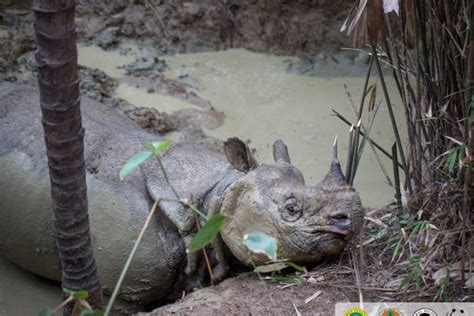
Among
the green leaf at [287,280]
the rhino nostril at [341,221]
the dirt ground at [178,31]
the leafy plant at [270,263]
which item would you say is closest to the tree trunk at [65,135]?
the leafy plant at [270,263]

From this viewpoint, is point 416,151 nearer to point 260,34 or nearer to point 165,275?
point 165,275

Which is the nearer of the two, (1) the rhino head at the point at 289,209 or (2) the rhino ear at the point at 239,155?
(1) the rhino head at the point at 289,209

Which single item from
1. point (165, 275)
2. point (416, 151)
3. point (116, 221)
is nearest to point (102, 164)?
point (116, 221)

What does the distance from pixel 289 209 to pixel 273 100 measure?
2.81m

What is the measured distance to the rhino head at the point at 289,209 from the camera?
3535mm

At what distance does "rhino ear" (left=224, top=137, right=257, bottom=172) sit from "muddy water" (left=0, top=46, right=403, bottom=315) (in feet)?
4.79

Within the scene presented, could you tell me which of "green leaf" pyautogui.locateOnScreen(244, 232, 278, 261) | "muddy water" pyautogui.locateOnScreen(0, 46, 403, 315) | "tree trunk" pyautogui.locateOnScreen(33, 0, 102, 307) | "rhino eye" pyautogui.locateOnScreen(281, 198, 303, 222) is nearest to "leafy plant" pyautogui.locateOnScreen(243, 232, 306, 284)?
"green leaf" pyautogui.locateOnScreen(244, 232, 278, 261)

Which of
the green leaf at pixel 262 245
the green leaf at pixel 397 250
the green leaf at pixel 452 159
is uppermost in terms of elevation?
the green leaf at pixel 452 159

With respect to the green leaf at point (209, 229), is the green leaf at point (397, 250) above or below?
below

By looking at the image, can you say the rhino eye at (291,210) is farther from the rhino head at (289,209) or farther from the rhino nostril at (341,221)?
the rhino nostril at (341,221)

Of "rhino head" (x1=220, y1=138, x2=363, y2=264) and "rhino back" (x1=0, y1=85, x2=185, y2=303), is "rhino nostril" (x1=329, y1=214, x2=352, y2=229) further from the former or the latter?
"rhino back" (x1=0, y1=85, x2=185, y2=303)

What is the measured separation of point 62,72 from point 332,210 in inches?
54.9

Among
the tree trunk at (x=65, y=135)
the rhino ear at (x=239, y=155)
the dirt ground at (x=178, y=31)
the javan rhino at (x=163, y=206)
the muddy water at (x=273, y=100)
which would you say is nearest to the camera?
the tree trunk at (x=65, y=135)

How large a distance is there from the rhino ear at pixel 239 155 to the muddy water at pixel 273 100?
1.46m
